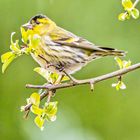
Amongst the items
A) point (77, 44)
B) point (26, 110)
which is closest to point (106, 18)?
point (77, 44)

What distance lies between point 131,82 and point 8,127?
0.79m

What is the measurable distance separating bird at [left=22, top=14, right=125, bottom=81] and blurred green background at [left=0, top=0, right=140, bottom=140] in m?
1.52

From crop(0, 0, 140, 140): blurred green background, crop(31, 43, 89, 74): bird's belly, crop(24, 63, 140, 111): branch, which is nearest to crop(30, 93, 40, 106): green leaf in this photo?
crop(24, 63, 140, 111): branch

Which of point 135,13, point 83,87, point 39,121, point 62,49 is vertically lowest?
point 39,121

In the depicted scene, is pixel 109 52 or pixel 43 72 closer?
pixel 43 72

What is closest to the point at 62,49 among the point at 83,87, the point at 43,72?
the point at 43,72

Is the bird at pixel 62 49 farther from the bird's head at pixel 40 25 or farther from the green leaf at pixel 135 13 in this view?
the green leaf at pixel 135 13

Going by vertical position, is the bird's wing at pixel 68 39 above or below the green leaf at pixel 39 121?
above

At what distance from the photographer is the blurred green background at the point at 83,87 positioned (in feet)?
12.4

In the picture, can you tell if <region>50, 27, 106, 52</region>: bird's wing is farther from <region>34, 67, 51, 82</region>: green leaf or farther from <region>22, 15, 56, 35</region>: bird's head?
<region>34, 67, 51, 82</region>: green leaf

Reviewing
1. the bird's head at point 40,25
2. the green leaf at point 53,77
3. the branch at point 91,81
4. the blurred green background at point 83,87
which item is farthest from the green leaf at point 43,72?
the blurred green background at point 83,87

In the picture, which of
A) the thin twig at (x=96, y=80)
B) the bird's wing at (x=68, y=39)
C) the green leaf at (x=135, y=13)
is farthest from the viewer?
the bird's wing at (x=68, y=39)

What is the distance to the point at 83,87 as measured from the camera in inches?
160

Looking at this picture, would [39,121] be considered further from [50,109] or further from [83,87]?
[83,87]
